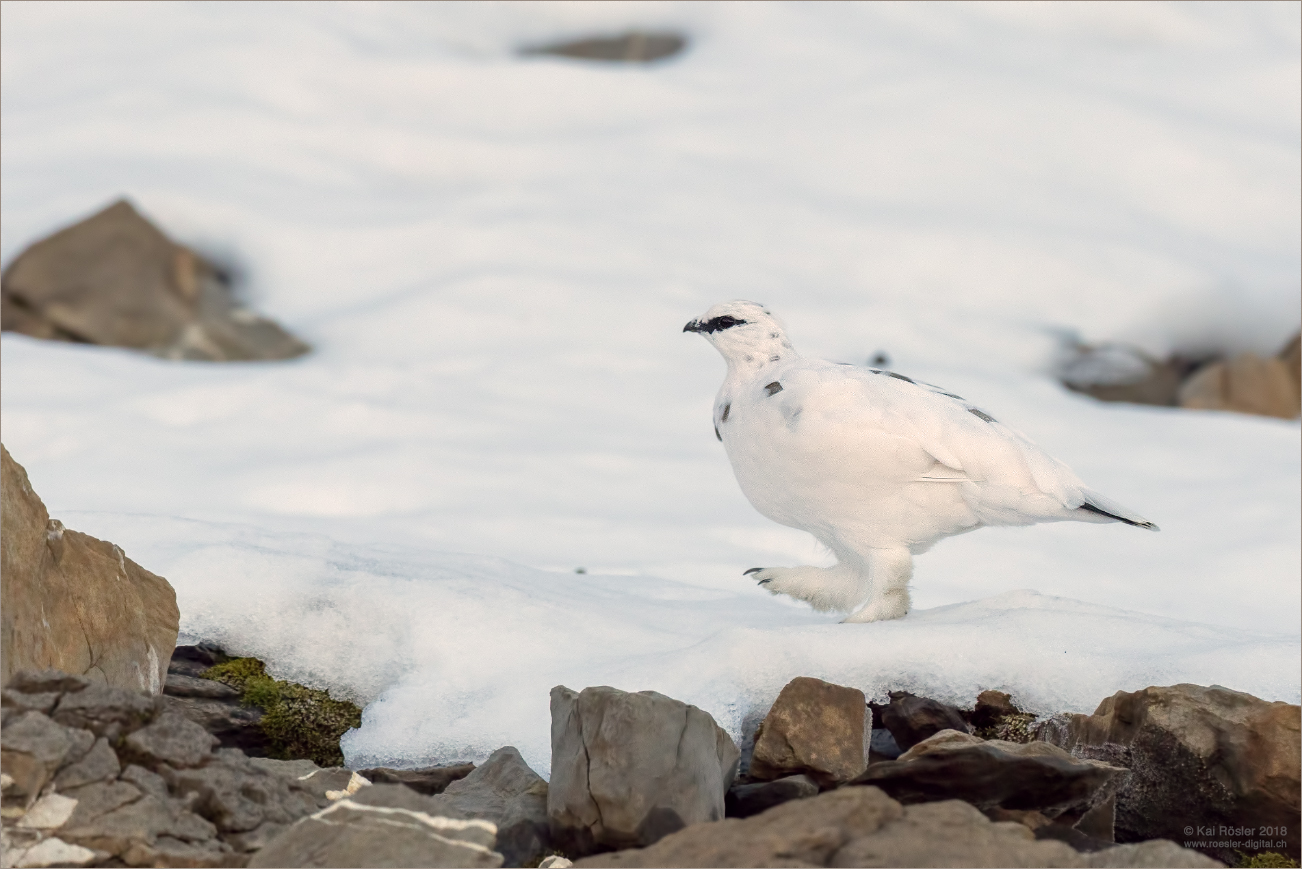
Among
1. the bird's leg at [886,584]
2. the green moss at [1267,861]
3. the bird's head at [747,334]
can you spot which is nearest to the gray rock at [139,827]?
the bird's leg at [886,584]

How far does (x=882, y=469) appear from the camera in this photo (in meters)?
4.54

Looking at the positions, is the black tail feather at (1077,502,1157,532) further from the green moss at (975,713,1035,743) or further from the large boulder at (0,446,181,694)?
the large boulder at (0,446,181,694)

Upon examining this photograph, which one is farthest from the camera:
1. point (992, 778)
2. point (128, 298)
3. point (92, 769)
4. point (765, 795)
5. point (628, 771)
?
point (128, 298)

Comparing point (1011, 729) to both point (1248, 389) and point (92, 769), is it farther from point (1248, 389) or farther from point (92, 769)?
point (1248, 389)

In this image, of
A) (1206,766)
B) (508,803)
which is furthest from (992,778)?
(508,803)

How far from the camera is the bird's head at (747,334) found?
16.9 feet

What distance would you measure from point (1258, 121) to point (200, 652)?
49.0 feet

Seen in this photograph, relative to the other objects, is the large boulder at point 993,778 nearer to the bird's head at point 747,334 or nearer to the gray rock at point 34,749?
the gray rock at point 34,749

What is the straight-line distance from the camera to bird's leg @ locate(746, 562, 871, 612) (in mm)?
5117

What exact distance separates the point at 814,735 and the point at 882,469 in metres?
1.17

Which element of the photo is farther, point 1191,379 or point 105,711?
point 1191,379

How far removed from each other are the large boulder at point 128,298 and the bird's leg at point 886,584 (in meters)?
7.46

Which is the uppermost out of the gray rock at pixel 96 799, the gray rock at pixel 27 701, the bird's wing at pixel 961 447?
the bird's wing at pixel 961 447

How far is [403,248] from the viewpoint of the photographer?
12773mm
